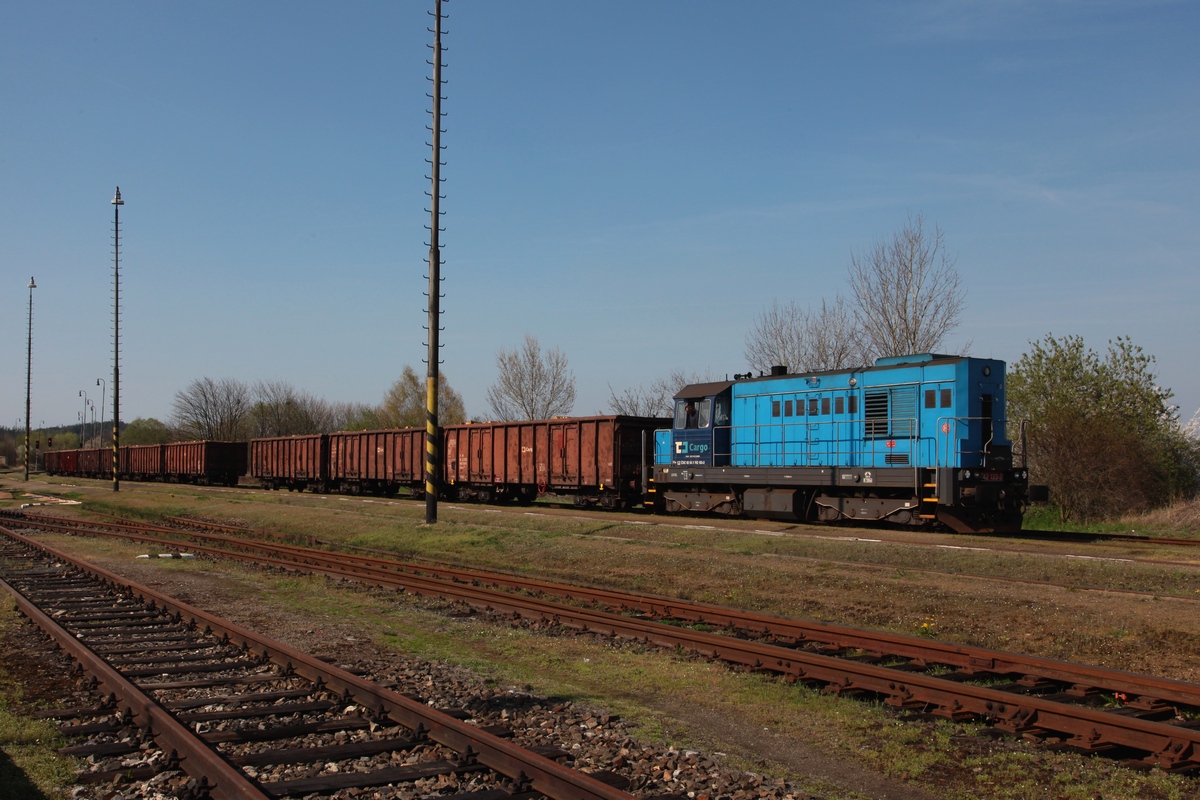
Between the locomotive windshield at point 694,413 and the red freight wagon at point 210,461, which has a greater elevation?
the locomotive windshield at point 694,413

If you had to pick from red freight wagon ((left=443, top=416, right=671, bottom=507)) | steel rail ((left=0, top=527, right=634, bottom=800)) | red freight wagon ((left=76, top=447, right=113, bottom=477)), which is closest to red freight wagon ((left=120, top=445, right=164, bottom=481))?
red freight wagon ((left=76, top=447, right=113, bottom=477))

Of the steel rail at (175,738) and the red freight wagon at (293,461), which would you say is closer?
the steel rail at (175,738)

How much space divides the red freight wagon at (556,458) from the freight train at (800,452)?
48mm

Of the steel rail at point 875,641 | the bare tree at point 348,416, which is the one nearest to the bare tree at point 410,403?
the bare tree at point 348,416

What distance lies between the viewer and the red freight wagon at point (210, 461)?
5506 centimetres

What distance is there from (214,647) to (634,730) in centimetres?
515

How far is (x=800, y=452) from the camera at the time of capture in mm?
21812

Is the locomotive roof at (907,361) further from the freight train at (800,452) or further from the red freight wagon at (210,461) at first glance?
the red freight wagon at (210,461)

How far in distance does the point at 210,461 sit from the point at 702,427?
135ft

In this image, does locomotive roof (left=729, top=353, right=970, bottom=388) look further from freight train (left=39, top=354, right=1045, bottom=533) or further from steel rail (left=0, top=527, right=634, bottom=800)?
steel rail (left=0, top=527, right=634, bottom=800)

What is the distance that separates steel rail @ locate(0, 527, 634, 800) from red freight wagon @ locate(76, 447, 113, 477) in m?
67.7

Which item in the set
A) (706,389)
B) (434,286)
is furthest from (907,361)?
(434,286)

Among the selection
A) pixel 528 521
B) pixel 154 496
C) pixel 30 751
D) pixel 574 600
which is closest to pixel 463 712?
pixel 30 751

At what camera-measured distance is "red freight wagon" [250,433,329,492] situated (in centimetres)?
4428
